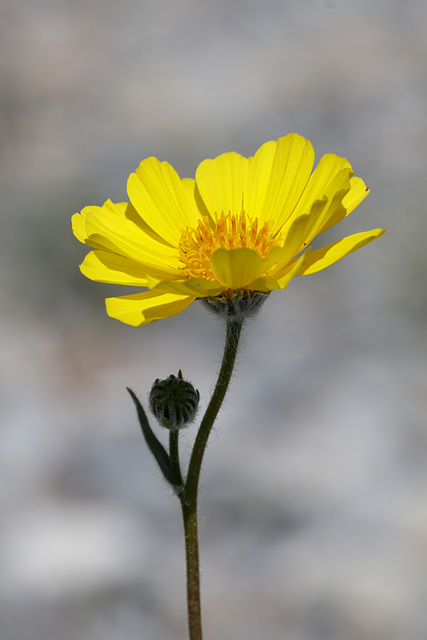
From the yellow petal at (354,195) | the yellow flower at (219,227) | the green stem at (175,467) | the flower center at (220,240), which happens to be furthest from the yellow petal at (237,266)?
the green stem at (175,467)

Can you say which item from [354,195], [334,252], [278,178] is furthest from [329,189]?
[278,178]

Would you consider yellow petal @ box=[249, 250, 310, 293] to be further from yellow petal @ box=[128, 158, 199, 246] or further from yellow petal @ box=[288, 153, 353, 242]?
yellow petal @ box=[128, 158, 199, 246]

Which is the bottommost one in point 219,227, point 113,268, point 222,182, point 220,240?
point 113,268

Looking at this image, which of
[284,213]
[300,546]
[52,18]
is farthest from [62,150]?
[284,213]

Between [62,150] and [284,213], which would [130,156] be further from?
[284,213]

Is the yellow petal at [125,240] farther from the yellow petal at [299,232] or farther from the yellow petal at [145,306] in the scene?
the yellow petal at [299,232]

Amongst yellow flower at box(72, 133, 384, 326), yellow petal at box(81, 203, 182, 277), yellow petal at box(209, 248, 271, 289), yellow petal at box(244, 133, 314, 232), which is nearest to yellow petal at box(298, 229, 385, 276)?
yellow flower at box(72, 133, 384, 326)

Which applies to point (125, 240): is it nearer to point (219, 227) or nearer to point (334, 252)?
point (219, 227)

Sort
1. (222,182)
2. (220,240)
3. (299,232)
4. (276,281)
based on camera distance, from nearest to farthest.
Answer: (276,281) → (299,232) → (220,240) → (222,182)
